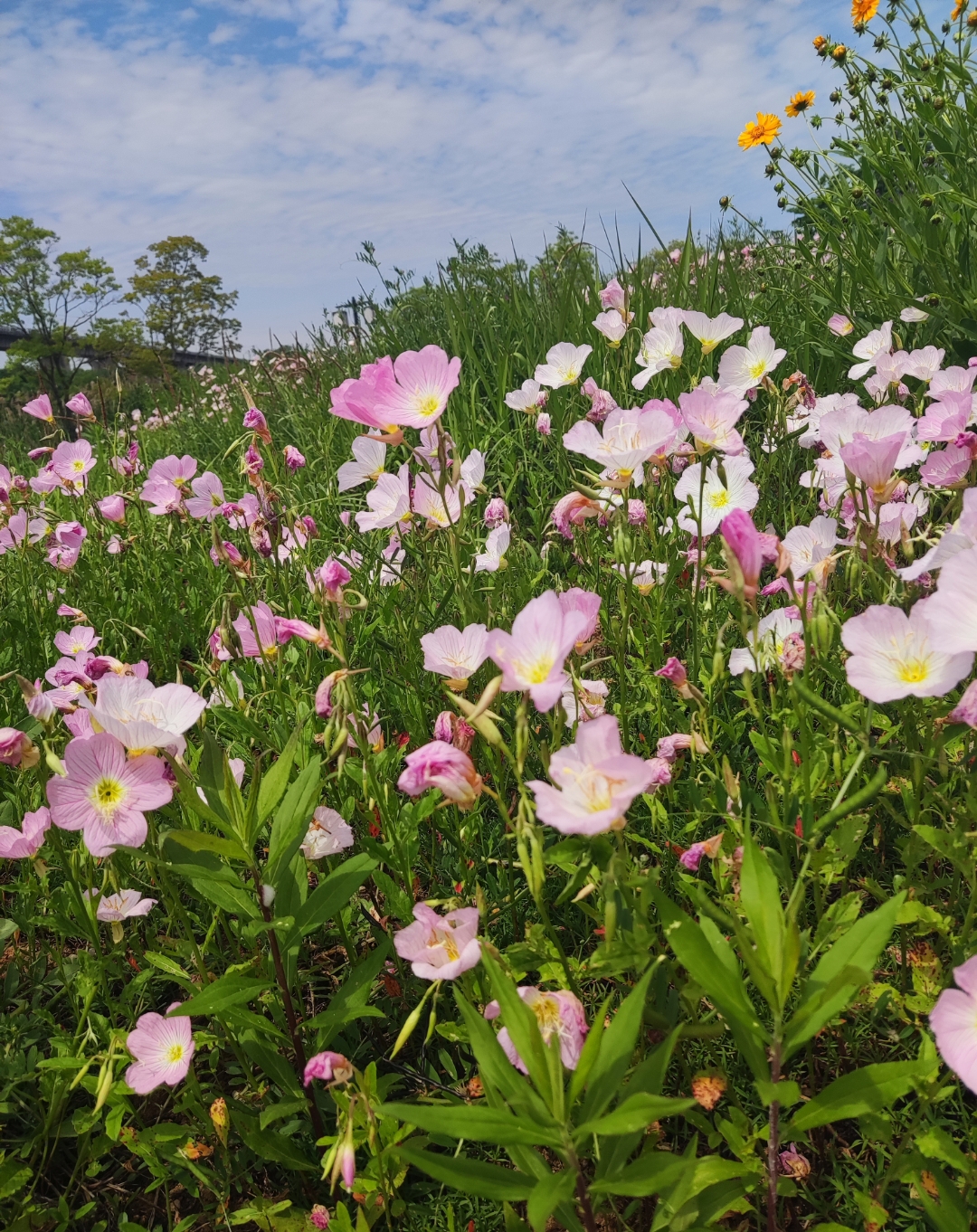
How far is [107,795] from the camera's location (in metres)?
1.19

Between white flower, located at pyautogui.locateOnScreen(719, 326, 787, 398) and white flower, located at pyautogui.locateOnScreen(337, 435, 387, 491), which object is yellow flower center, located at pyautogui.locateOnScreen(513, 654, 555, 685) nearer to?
white flower, located at pyautogui.locateOnScreen(337, 435, 387, 491)

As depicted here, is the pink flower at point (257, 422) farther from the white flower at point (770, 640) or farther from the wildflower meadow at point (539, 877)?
the white flower at point (770, 640)

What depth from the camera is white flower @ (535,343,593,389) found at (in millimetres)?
2531

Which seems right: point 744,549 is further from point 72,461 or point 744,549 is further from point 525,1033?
point 72,461

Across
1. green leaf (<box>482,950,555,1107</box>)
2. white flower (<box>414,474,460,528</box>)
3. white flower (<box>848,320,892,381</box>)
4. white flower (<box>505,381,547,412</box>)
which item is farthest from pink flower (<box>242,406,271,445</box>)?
green leaf (<box>482,950,555,1107</box>)

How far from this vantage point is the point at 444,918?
1.13 m

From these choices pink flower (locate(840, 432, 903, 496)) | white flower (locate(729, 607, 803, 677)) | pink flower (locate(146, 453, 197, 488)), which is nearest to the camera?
pink flower (locate(840, 432, 903, 496))

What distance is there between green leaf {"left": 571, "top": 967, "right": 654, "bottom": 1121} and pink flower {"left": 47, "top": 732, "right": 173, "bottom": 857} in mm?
677

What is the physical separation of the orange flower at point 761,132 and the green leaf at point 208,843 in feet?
12.3

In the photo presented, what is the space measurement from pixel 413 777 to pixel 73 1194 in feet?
3.36

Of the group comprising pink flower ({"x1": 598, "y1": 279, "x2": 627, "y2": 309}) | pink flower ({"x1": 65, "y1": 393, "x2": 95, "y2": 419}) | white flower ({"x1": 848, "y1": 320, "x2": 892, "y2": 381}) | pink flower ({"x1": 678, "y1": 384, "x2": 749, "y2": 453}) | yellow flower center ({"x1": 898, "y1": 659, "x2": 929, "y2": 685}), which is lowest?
yellow flower center ({"x1": 898, "y1": 659, "x2": 929, "y2": 685})

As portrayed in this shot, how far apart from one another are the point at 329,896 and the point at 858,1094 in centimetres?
75

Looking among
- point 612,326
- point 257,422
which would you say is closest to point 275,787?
point 257,422

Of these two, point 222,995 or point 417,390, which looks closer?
point 222,995
